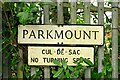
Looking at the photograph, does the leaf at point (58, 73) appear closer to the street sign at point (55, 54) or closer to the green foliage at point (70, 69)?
the green foliage at point (70, 69)

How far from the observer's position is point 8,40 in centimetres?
280

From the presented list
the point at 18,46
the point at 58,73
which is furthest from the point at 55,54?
the point at 18,46

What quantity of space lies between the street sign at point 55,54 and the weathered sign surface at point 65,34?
0.05 metres

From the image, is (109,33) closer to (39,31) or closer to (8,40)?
(39,31)

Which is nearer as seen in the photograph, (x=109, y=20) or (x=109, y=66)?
(x=109, y=66)

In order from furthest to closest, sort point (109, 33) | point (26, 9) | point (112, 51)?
point (109, 33)
point (112, 51)
point (26, 9)

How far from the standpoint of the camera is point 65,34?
2750mm

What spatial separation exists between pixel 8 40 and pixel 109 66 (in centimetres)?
89

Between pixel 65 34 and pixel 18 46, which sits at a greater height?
pixel 65 34

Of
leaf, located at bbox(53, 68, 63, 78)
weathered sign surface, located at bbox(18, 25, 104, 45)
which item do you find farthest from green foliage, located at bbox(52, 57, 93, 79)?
weathered sign surface, located at bbox(18, 25, 104, 45)

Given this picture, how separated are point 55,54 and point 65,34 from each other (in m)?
0.19

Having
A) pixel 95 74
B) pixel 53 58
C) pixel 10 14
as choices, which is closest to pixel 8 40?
pixel 10 14

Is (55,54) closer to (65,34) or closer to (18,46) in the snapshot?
(65,34)

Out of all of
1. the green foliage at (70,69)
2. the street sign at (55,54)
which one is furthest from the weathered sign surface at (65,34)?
the green foliage at (70,69)
